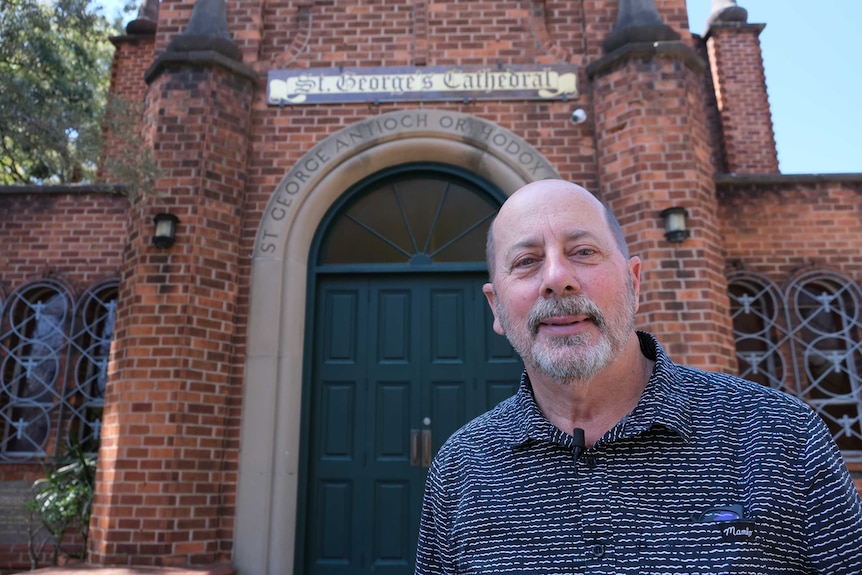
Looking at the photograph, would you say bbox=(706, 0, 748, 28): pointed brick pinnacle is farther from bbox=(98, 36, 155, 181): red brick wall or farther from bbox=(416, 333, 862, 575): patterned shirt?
bbox=(416, 333, 862, 575): patterned shirt

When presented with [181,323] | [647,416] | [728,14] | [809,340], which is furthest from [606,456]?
[728,14]

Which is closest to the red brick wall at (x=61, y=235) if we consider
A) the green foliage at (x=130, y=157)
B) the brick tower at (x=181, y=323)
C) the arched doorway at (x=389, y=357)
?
the brick tower at (x=181, y=323)

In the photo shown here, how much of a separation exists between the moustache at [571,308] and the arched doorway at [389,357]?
11.9ft

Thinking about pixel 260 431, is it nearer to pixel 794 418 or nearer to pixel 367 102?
pixel 367 102

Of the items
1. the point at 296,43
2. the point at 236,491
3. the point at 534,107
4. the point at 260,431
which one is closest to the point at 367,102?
the point at 296,43

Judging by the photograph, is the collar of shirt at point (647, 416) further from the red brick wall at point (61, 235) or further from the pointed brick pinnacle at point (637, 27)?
the red brick wall at point (61, 235)

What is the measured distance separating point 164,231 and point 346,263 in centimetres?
151

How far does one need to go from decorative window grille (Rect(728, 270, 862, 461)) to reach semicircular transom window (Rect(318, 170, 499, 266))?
2.44 m

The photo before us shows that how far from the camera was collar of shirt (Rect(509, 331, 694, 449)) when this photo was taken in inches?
44.5

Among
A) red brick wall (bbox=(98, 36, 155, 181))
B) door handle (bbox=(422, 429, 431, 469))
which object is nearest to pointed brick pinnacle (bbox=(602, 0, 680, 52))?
door handle (bbox=(422, 429, 431, 469))

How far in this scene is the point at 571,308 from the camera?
49.7 inches

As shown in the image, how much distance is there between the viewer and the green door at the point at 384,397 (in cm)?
461

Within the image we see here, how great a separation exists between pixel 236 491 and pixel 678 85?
4.80 metres

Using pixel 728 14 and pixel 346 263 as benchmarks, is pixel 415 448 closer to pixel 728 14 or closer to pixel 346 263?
pixel 346 263
